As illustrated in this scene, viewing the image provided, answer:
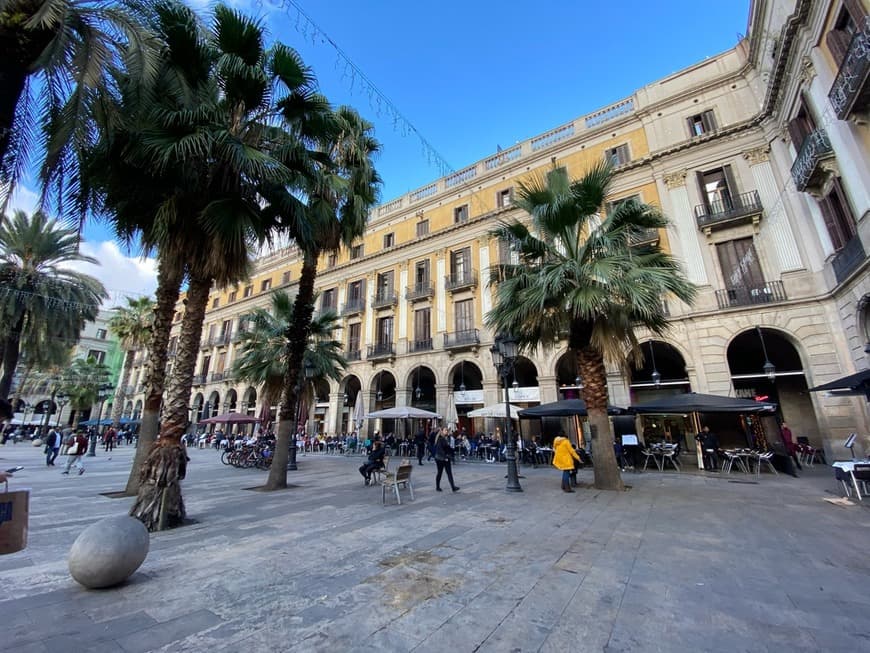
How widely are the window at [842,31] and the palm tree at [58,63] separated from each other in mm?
16060

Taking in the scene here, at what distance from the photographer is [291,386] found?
988cm

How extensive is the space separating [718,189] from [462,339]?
563 inches

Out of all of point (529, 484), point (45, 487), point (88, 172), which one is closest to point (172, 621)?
point (88, 172)

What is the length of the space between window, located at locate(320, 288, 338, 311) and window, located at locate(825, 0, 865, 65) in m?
27.9

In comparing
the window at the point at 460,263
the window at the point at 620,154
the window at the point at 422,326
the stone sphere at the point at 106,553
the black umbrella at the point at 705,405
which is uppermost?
the window at the point at 620,154

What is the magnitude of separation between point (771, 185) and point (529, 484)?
53.9 feet

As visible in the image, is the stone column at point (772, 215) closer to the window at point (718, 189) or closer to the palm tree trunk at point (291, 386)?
the window at point (718, 189)

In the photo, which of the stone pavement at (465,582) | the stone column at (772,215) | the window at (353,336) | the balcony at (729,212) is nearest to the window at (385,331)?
the window at (353,336)

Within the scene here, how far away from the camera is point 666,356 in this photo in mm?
19594

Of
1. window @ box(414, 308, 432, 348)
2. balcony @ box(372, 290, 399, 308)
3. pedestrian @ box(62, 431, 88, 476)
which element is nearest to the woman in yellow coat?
window @ box(414, 308, 432, 348)

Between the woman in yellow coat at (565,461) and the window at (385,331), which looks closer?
the woman in yellow coat at (565,461)

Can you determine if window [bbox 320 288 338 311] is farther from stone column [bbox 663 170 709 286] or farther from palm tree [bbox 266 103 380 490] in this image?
stone column [bbox 663 170 709 286]

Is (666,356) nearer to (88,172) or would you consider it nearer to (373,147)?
(373,147)

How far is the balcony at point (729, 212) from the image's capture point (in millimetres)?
15898
